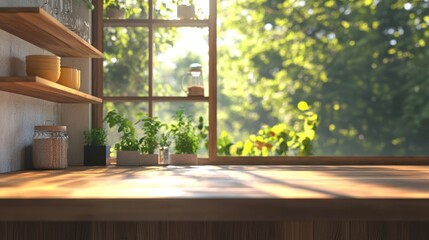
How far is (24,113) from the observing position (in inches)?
121

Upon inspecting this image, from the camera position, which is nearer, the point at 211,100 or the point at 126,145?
the point at 126,145

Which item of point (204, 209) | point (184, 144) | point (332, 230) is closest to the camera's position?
point (204, 209)

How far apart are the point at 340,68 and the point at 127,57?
7053mm

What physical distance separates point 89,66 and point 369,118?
457 inches

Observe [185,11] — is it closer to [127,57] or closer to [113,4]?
[113,4]

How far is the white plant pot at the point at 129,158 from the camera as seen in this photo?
11.6 feet

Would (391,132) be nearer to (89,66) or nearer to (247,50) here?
(247,50)

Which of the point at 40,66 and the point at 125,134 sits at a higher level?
the point at 40,66

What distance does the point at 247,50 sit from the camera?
16.2 metres

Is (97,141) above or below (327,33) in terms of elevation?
below

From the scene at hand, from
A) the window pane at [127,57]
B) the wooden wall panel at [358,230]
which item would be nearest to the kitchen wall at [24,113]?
the wooden wall panel at [358,230]

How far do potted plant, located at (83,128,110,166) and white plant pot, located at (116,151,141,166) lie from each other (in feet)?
0.24

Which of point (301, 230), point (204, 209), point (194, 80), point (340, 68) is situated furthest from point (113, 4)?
point (340, 68)

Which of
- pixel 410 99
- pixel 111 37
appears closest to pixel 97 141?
pixel 111 37
